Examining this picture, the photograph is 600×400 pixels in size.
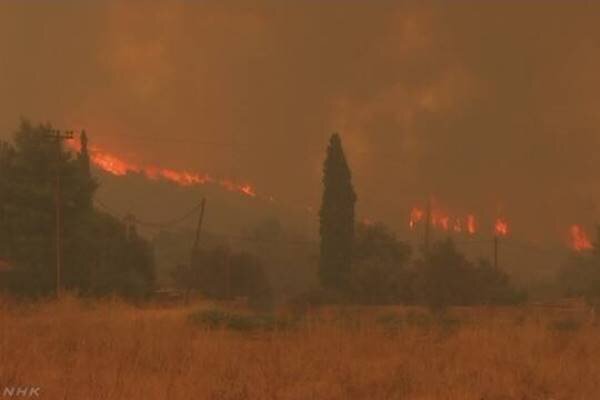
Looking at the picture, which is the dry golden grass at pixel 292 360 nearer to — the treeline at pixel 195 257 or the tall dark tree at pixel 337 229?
the treeline at pixel 195 257

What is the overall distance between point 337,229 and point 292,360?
41874mm

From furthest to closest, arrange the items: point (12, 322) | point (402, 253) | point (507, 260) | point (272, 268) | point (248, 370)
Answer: point (507, 260) < point (272, 268) < point (402, 253) < point (12, 322) < point (248, 370)

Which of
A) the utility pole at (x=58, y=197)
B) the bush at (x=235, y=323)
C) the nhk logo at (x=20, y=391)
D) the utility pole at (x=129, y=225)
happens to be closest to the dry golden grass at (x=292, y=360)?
the nhk logo at (x=20, y=391)

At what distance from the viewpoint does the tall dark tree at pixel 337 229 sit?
52750mm

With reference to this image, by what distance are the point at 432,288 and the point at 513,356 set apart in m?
35.0

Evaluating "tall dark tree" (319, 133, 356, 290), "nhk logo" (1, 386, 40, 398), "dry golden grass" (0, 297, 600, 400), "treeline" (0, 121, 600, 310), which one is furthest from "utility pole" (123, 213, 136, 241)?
"nhk logo" (1, 386, 40, 398)

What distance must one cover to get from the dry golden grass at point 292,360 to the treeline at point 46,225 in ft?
85.4

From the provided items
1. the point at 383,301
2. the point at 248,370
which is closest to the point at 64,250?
the point at 383,301

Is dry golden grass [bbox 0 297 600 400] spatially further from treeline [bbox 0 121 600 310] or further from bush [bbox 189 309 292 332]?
treeline [bbox 0 121 600 310]

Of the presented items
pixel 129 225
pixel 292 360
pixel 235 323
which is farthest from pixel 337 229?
pixel 292 360

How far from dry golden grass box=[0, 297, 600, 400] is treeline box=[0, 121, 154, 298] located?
Answer: 1025 inches

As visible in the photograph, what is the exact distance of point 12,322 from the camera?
45.4ft

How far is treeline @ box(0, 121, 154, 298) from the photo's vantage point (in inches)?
1566

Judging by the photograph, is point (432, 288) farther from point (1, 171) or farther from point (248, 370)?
point (248, 370)
